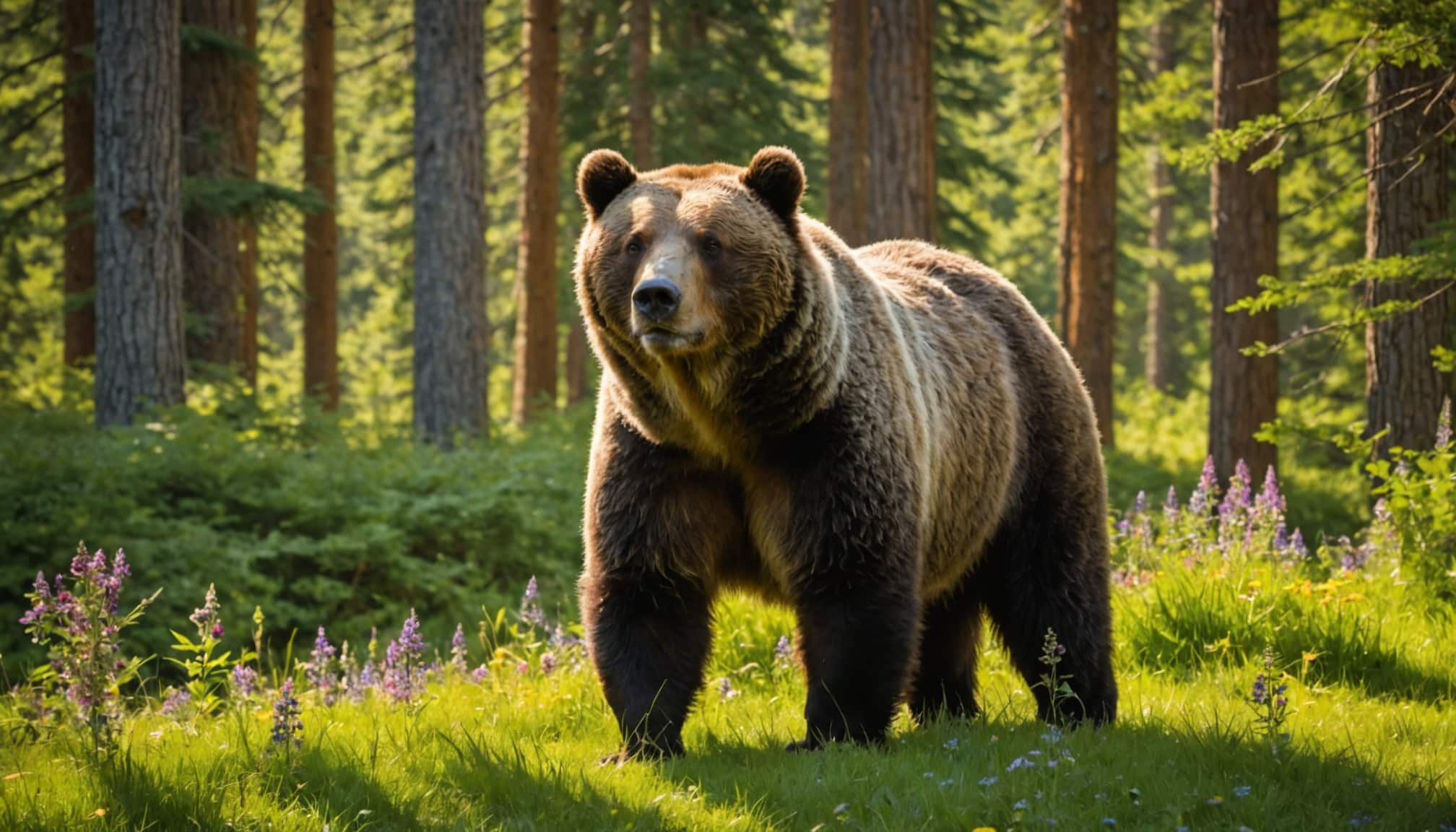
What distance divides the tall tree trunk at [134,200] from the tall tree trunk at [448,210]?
2611 millimetres

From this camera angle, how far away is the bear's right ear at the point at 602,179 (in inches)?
195

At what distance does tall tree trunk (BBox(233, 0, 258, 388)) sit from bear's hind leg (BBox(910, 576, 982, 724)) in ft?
36.8

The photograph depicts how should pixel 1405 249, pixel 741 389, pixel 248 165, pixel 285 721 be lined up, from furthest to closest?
pixel 248 165 < pixel 1405 249 < pixel 741 389 < pixel 285 721

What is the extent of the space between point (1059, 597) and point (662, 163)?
1839cm

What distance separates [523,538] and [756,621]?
5.54 meters

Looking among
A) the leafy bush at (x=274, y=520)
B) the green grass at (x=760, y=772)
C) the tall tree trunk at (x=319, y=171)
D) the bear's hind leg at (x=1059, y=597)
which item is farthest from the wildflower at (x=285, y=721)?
the tall tree trunk at (x=319, y=171)

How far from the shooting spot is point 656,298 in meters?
4.29

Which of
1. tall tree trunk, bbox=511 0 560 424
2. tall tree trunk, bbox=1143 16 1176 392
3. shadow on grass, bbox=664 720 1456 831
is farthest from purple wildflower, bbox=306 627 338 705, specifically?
tall tree trunk, bbox=1143 16 1176 392

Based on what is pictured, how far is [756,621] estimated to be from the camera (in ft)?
22.1

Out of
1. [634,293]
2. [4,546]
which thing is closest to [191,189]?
[4,546]

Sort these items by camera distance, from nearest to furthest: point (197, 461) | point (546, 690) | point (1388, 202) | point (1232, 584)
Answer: point (546, 690), point (1232, 584), point (1388, 202), point (197, 461)

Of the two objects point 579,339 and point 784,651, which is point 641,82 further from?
point 784,651

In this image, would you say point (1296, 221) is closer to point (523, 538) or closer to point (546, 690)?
point (523, 538)

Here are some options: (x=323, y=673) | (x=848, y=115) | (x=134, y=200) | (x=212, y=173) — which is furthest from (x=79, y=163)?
(x=323, y=673)
